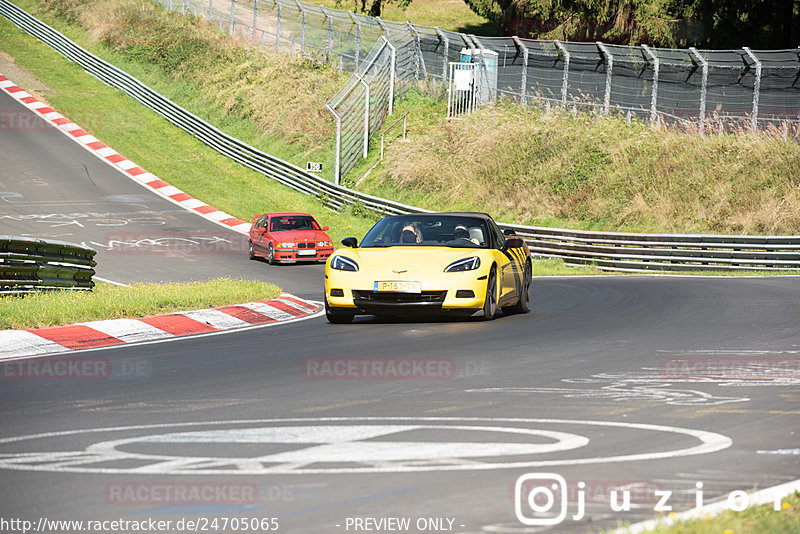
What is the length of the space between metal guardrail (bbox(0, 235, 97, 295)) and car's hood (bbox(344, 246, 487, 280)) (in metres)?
4.71

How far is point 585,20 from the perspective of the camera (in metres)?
48.9

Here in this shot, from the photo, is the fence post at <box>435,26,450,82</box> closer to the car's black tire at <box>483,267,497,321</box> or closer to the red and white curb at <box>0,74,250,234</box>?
the red and white curb at <box>0,74,250,234</box>

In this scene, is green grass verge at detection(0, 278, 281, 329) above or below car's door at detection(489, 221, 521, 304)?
below

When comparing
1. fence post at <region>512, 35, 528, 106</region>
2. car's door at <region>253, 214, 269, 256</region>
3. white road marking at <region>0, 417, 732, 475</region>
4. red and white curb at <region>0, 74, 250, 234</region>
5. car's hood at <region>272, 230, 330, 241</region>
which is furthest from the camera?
fence post at <region>512, 35, 528, 106</region>

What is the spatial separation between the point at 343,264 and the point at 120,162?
30.5 metres

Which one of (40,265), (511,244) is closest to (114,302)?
(40,265)

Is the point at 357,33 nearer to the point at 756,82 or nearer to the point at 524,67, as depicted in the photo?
the point at 524,67

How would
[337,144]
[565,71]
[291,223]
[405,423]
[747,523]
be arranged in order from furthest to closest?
[337,144], [565,71], [291,223], [405,423], [747,523]

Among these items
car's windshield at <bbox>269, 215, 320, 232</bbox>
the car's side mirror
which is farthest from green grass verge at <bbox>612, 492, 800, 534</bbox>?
car's windshield at <bbox>269, 215, 320, 232</bbox>

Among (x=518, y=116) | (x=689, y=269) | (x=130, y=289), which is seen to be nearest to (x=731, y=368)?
(x=130, y=289)

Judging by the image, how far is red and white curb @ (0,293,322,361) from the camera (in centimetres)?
1107

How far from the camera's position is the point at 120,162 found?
138ft

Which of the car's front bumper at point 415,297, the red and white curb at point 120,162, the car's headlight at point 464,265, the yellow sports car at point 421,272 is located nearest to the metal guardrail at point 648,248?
the red and white curb at point 120,162

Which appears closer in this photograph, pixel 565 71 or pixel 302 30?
pixel 565 71
